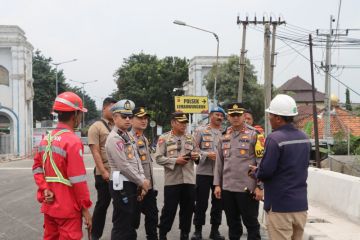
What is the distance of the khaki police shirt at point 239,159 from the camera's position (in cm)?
650

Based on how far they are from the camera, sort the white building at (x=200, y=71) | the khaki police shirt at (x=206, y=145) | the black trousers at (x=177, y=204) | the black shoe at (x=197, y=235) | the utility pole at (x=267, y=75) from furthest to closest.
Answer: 1. the white building at (x=200, y=71)
2. the utility pole at (x=267, y=75)
3. the khaki police shirt at (x=206, y=145)
4. the black shoe at (x=197, y=235)
5. the black trousers at (x=177, y=204)

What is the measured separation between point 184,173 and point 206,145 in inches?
29.8

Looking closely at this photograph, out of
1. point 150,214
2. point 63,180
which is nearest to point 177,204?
point 150,214

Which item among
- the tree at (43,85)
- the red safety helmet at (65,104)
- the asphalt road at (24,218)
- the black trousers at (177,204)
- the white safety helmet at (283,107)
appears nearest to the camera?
the red safety helmet at (65,104)

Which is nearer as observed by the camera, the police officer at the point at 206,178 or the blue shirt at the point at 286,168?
the blue shirt at the point at 286,168

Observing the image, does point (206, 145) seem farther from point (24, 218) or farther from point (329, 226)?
point (24, 218)

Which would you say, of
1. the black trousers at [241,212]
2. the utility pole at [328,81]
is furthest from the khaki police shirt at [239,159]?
the utility pole at [328,81]

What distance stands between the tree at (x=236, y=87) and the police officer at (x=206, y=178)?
3222cm

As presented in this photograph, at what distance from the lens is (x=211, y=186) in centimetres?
784

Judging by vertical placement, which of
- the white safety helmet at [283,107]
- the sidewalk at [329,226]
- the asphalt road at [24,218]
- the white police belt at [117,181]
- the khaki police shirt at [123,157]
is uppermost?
the white safety helmet at [283,107]

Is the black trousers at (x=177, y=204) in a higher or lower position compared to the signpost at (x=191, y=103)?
lower

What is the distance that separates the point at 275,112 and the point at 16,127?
137ft

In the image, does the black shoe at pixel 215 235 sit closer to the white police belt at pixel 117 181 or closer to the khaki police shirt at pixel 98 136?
the khaki police shirt at pixel 98 136

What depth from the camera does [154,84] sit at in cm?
5800
